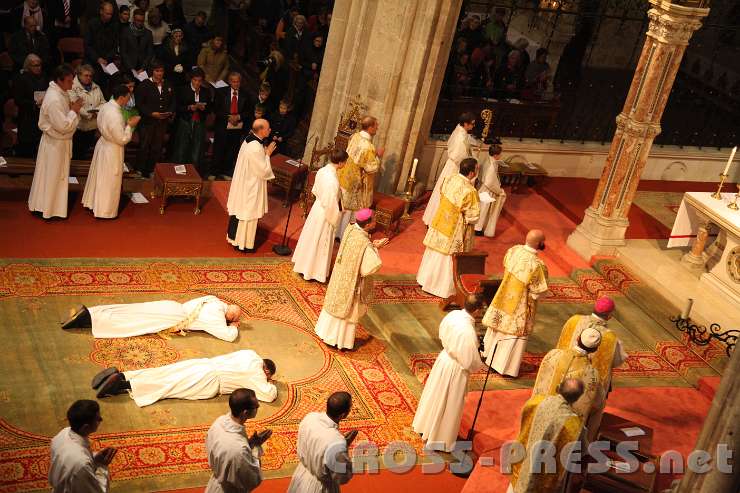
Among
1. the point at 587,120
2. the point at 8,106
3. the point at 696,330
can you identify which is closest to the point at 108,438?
the point at 8,106

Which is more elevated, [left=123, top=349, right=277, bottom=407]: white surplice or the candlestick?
the candlestick

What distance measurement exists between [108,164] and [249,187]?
1.68 m

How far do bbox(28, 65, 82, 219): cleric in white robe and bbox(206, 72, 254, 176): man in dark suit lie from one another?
7.36ft

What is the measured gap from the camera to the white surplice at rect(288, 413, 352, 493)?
6301 millimetres

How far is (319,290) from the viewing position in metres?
10.7

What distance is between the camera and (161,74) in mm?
11883

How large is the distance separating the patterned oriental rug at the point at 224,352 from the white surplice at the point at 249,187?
435 mm

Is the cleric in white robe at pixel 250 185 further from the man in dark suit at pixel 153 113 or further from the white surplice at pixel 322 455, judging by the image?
the white surplice at pixel 322 455

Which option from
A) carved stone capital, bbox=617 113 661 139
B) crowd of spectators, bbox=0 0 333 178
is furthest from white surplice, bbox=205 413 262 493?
carved stone capital, bbox=617 113 661 139

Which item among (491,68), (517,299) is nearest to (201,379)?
(517,299)

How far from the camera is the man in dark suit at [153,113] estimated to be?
469 inches

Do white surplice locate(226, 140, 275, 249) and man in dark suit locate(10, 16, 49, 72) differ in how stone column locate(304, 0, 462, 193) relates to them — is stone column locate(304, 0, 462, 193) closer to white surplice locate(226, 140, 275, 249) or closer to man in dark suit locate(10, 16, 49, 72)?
white surplice locate(226, 140, 275, 249)

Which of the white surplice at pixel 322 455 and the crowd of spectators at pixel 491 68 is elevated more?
the crowd of spectators at pixel 491 68

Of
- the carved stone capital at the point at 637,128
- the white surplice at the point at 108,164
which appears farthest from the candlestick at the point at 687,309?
the white surplice at the point at 108,164
